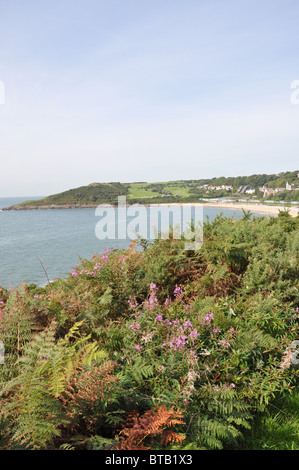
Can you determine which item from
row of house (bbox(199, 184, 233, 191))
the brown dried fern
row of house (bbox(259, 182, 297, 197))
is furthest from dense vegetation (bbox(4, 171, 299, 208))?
the brown dried fern

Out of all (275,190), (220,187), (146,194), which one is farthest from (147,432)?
(220,187)

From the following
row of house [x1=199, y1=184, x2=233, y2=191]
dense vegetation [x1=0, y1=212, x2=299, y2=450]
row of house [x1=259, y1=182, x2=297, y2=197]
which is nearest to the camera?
dense vegetation [x1=0, y1=212, x2=299, y2=450]

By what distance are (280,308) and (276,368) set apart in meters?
0.84

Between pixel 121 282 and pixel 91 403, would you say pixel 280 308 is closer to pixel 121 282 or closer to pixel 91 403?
pixel 121 282

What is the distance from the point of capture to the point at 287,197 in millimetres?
120562

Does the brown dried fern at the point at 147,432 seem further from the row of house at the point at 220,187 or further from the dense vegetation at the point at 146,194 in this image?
the row of house at the point at 220,187

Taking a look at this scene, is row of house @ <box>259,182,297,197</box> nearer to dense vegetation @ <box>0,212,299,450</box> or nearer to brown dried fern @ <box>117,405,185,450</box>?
dense vegetation @ <box>0,212,299,450</box>

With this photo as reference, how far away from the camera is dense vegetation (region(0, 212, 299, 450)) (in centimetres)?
204

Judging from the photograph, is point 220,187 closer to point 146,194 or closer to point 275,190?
point 275,190

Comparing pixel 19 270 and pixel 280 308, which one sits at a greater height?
pixel 280 308

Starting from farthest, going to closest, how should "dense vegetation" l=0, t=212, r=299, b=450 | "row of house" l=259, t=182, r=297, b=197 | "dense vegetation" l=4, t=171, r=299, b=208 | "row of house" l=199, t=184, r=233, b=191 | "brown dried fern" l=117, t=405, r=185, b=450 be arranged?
"row of house" l=199, t=184, r=233, b=191, "row of house" l=259, t=182, r=297, b=197, "dense vegetation" l=4, t=171, r=299, b=208, "dense vegetation" l=0, t=212, r=299, b=450, "brown dried fern" l=117, t=405, r=185, b=450
